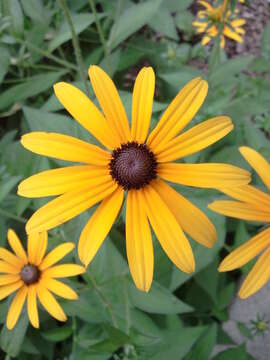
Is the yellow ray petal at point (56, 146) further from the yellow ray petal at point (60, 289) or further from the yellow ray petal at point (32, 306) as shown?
the yellow ray petal at point (32, 306)

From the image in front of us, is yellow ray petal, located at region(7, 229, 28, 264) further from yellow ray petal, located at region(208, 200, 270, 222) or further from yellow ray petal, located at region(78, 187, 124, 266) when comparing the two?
yellow ray petal, located at region(208, 200, 270, 222)

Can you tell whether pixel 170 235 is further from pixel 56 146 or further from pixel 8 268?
pixel 8 268

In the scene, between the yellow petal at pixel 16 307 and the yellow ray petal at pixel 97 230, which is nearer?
the yellow ray petal at pixel 97 230

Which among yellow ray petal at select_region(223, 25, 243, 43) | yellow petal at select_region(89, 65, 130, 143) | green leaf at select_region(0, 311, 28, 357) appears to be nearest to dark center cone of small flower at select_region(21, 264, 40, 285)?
green leaf at select_region(0, 311, 28, 357)

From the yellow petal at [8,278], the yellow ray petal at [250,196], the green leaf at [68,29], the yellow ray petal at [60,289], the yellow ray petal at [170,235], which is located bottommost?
the yellow petal at [8,278]

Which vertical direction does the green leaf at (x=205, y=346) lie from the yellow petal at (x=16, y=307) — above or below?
below

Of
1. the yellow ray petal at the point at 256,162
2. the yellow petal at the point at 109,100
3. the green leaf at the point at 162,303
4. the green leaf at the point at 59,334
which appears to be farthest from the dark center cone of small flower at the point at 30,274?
the yellow ray petal at the point at 256,162
